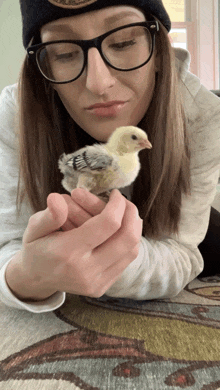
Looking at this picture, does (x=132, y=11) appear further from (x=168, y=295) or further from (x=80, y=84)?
(x=168, y=295)

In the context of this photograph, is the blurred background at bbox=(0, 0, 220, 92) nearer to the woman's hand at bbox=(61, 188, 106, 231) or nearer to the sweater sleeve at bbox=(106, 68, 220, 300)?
the sweater sleeve at bbox=(106, 68, 220, 300)

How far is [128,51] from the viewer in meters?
0.35

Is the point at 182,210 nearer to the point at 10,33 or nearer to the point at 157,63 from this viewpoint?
the point at 157,63

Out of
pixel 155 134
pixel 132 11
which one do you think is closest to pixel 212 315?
pixel 155 134

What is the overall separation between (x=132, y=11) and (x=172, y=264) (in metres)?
0.33

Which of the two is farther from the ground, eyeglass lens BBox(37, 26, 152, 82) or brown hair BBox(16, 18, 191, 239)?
eyeglass lens BBox(37, 26, 152, 82)

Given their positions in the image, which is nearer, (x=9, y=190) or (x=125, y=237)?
(x=125, y=237)

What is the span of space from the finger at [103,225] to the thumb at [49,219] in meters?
0.02

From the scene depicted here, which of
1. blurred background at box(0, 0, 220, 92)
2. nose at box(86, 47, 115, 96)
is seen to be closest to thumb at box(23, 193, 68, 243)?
nose at box(86, 47, 115, 96)

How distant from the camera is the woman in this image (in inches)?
12.0

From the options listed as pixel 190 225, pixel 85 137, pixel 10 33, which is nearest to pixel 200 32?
pixel 10 33

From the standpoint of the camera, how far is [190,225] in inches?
23.0

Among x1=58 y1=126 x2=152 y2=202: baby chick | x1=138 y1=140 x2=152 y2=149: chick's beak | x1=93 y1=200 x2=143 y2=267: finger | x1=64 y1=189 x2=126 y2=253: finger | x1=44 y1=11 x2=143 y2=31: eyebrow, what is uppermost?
x1=44 y1=11 x2=143 y2=31: eyebrow

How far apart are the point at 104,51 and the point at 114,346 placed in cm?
28
